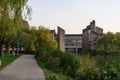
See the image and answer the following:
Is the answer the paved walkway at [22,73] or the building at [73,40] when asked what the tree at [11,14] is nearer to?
the paved walkway at [22,73]

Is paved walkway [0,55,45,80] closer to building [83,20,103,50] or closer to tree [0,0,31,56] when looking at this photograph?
tree [0,0,31,56]

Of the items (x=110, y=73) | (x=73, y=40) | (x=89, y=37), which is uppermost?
(x=89, y=37)

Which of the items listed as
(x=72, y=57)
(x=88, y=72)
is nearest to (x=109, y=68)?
(x=88, y=72)

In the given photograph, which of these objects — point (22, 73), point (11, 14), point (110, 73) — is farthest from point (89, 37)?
point (110, 73)

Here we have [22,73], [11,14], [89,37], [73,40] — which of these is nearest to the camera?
[11,14]

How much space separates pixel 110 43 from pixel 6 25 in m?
107

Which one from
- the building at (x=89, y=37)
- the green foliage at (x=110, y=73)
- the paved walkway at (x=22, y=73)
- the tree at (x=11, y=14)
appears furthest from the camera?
the building at (x=89, y=37)

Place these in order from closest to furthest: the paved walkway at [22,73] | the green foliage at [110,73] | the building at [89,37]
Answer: the green foliage at [110,73] → the paved walkway at [22,73] → the building at [89,37]

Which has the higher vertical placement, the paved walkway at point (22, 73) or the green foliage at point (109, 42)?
the green foliage at point (109, 42)

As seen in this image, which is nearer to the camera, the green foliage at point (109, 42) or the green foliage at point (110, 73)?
the green foliage at point (110, 73)

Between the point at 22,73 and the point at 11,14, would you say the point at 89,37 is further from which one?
the point at 11,14

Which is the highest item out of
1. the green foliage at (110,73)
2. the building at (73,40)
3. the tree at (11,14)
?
the building at (73,40)

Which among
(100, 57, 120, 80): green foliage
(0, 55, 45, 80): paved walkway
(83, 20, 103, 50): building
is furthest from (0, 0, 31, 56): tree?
(83, 20, 103, 50): building

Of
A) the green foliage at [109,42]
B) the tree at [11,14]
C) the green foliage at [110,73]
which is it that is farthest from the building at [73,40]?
the green foliage at [110,73]
